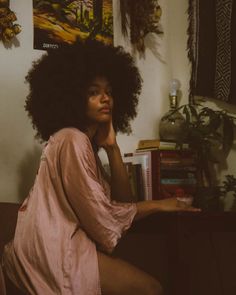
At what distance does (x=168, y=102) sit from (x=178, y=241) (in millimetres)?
1176

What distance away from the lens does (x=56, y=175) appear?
1434mm

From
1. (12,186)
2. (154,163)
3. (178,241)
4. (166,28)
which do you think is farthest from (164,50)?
(178,241)

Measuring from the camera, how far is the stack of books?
7.04ft

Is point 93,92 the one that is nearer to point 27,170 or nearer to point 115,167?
point 115,167

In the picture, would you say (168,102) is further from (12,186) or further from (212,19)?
(12,186)

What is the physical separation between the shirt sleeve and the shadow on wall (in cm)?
76

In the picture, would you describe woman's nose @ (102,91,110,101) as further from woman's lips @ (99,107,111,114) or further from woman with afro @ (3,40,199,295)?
woman with afro @ (3,40,199,295)

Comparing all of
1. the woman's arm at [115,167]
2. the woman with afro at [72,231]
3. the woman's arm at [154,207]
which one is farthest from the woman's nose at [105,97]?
the woman's arm at [154,207]

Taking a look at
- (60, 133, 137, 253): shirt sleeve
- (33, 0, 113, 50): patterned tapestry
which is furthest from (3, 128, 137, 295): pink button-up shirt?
(33, 0, 113, 50): patterned tapestry

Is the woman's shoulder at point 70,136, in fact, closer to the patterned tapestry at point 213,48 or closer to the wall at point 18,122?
the wall at point 18,122

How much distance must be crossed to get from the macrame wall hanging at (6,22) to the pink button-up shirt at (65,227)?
865 mm

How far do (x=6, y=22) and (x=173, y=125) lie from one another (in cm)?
96

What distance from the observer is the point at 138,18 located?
8.03ft

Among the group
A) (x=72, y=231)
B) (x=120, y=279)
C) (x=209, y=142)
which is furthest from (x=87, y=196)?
(x=209, y=142)
